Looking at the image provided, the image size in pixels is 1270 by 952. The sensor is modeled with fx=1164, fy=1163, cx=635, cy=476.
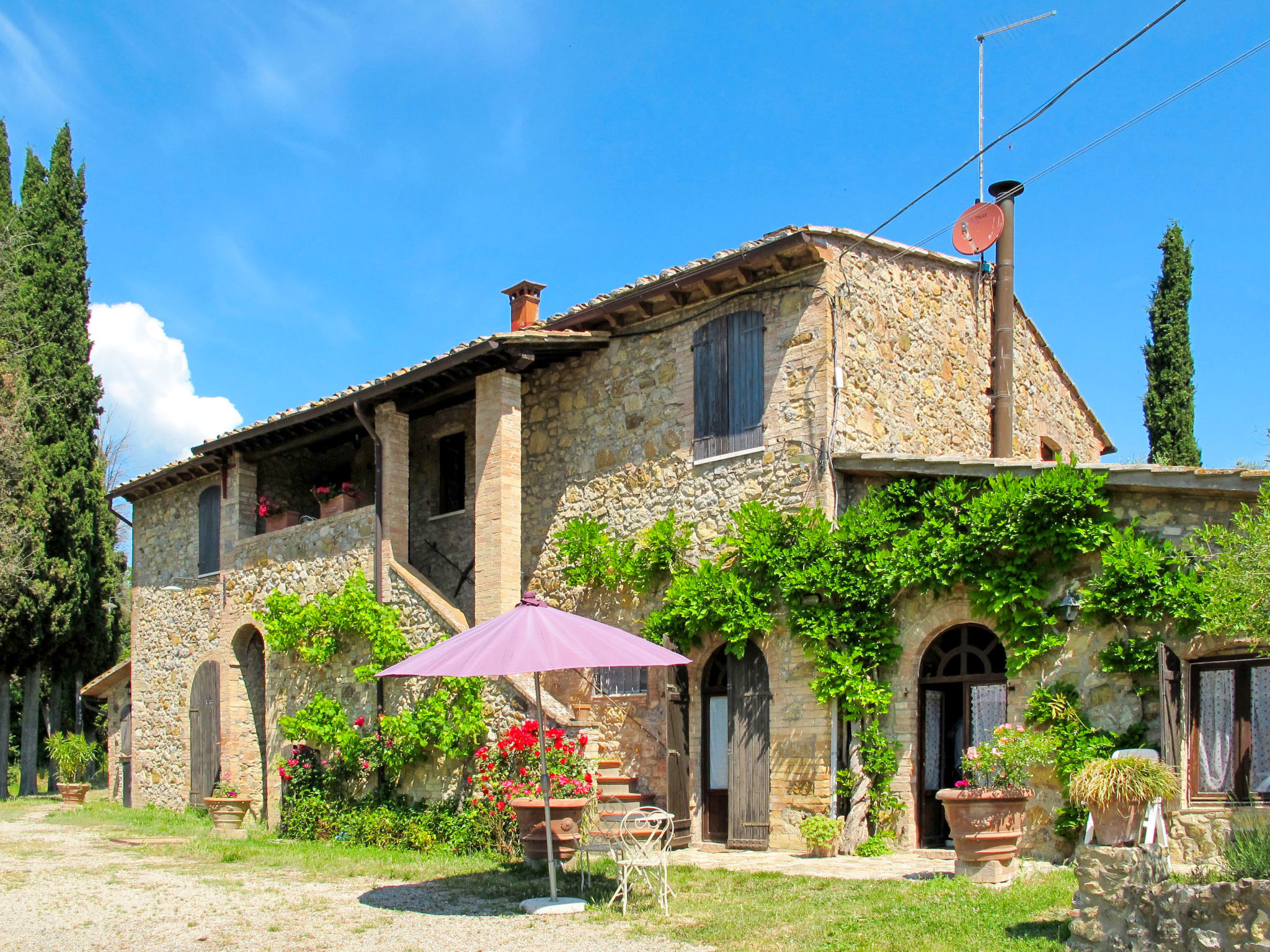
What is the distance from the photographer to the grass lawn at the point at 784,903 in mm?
7211

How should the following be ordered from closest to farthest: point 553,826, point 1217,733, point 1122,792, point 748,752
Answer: point 1122,792 → point 1217,733 → point 553,826 → point 748,752

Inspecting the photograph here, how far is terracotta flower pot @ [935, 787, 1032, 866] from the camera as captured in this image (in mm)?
9016

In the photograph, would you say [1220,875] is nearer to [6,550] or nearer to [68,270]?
[6,550]

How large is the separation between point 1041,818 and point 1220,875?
4.33 metres

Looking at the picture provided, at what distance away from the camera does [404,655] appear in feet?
45.5

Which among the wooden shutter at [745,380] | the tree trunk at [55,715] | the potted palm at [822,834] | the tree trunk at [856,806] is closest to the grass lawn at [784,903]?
the potted palm at [822,834]

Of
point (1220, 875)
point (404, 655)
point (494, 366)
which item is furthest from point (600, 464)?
point (1220, 875)

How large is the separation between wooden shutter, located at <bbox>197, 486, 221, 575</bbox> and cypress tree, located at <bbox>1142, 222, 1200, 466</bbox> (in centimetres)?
1602

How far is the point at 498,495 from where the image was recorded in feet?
44.8

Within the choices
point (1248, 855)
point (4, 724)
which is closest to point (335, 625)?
point (1248, 855)

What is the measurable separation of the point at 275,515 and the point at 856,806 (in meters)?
10.3

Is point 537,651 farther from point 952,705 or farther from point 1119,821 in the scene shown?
point 952,705

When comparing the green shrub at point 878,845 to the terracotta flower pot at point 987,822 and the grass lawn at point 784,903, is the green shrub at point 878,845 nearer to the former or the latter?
the grass lawn at point 784,903

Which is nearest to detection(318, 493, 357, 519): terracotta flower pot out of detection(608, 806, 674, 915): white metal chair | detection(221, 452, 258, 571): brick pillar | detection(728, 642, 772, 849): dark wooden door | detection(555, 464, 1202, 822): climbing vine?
detection(221, 452, 258, 571): brick pillar
